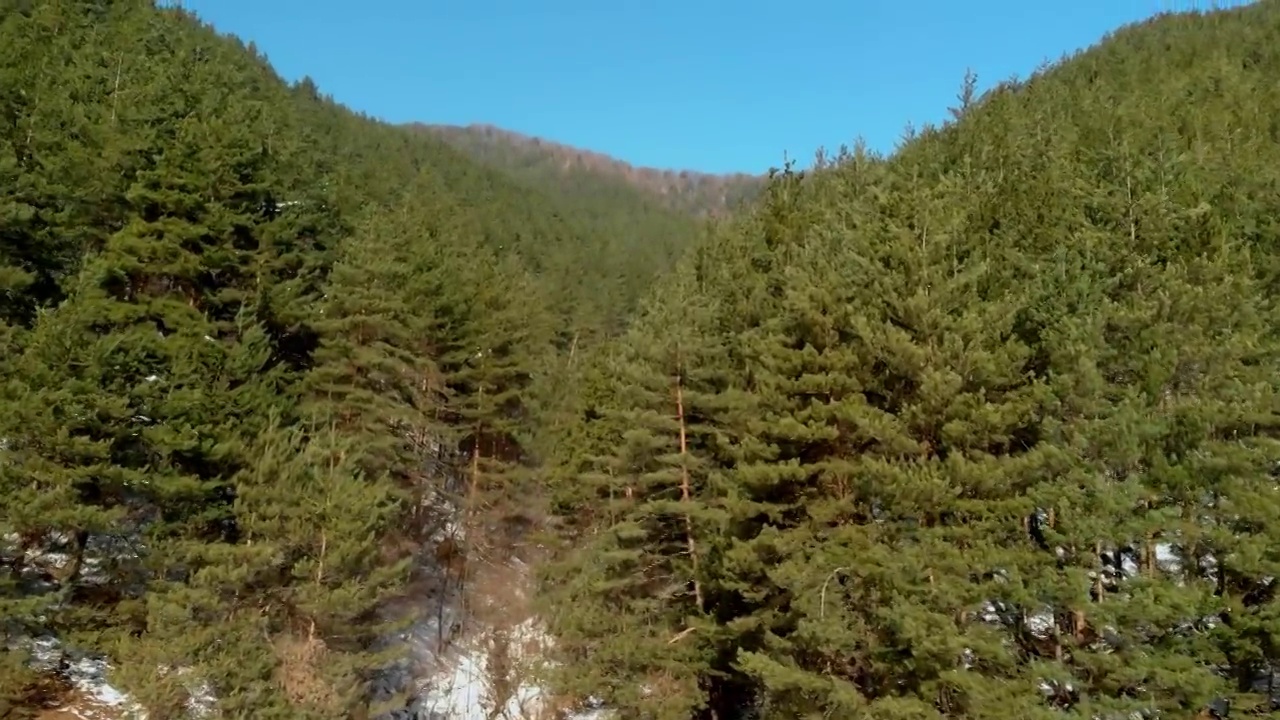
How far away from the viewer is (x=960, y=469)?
11.9m

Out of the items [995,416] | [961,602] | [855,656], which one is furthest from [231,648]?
[995,416]

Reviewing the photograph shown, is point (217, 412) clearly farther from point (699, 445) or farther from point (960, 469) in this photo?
point (960, 469)

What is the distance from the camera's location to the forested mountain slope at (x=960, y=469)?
1141 centimetres

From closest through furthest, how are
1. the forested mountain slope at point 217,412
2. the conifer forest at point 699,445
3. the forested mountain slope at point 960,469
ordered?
1. the forested mountain slope at point 960,469
2. the conifer forest at point 699,445
3. the forested mountain slope at point 217,412

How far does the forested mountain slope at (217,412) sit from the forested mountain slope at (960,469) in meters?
5.48

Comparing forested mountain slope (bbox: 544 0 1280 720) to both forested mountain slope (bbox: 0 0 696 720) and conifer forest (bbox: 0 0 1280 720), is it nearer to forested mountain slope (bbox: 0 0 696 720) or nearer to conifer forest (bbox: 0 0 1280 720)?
conifer forest (bbox: 0 0 1280 720)

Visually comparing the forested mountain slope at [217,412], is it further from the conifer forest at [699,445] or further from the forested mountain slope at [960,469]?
the forested mountain slope at [960,469]

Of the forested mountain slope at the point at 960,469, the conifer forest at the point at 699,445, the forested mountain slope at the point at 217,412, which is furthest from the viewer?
the forested mountain slope at the point at 217,412

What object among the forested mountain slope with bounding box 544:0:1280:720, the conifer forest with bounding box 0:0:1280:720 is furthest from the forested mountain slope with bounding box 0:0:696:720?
the forested mountain slope with bounding box 544:0:1280:720

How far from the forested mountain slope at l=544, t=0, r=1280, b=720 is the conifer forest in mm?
79

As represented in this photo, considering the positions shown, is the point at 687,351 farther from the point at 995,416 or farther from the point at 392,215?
the point at 392,215

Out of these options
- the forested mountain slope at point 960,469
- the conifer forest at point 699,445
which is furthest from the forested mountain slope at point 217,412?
the forested mountain slope at point 960,469

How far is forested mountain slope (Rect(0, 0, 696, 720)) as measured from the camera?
1455cm

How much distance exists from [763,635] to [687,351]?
5909mm
